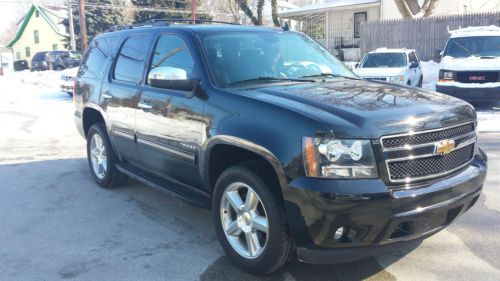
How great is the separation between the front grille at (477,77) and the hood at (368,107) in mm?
8679

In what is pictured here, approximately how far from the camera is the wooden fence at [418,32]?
20250mm

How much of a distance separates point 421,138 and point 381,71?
11.3m

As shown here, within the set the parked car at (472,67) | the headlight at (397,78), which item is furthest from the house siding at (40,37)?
the parked car at (472,67)

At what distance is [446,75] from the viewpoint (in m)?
12.3

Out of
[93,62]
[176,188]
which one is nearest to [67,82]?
[93,62]

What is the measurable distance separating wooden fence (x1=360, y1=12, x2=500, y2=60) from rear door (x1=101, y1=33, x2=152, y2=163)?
17.5 m

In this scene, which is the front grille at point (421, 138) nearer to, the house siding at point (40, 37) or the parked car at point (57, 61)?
the parked car at point (57, 61)

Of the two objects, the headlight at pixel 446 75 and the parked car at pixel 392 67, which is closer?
the headlight at pixel 446 75

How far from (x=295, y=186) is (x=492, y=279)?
1.69m

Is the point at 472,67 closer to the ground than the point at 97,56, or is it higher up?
closer to the ground

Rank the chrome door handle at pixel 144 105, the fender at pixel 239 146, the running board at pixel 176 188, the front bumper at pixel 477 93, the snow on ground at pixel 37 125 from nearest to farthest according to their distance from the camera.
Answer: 1. the fender at pixel 239 146
2. the running board at pixel 176 188
3. the chrome door handle at pixel 144 105
4. the snow on ground at pixel 37 125
5. the front bumper at pixel 477 93

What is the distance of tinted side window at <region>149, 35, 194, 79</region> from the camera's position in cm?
446

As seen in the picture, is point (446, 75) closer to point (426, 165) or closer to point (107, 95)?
point (107, 95)

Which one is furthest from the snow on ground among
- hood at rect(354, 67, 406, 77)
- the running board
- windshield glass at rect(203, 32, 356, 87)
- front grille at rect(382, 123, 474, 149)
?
hood at rect(354, 67, 406, 77)
